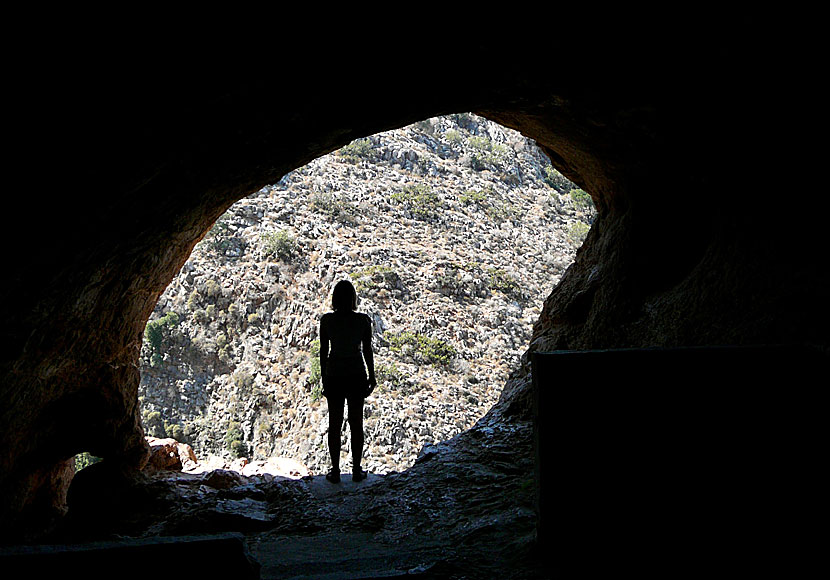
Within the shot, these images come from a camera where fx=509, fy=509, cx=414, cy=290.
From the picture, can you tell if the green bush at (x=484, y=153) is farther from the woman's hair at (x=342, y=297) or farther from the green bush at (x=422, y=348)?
the woman's hair at (x=342, y=297)

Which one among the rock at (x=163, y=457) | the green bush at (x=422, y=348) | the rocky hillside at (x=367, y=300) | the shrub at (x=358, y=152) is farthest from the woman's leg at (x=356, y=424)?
the shrub at (x=358, y=152)

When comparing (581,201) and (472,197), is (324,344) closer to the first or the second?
(472,197)

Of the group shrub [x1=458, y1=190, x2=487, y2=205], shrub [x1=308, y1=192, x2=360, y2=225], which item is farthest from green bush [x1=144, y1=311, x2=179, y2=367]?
shrub [x1=458, y1=190, x2=487, y2=205]

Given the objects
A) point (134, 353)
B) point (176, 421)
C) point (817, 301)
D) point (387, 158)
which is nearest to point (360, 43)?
point (817, 301)

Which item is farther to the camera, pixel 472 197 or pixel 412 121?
pixel 472 197

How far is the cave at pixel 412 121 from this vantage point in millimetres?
1999

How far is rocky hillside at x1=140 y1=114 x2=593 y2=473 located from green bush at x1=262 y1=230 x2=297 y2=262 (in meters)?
0.05

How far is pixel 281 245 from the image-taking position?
73.8 feet

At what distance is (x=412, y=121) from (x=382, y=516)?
2.84 meters

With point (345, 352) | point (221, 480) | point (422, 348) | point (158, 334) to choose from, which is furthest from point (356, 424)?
point (158, 334)

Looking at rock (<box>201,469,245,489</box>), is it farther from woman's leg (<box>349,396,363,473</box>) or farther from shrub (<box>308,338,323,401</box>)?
shrub (<box>308,338,323,401</box>)

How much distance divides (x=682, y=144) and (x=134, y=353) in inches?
220

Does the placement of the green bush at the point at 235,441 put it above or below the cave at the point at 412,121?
below

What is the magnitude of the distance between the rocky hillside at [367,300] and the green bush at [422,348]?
0.17 feet
